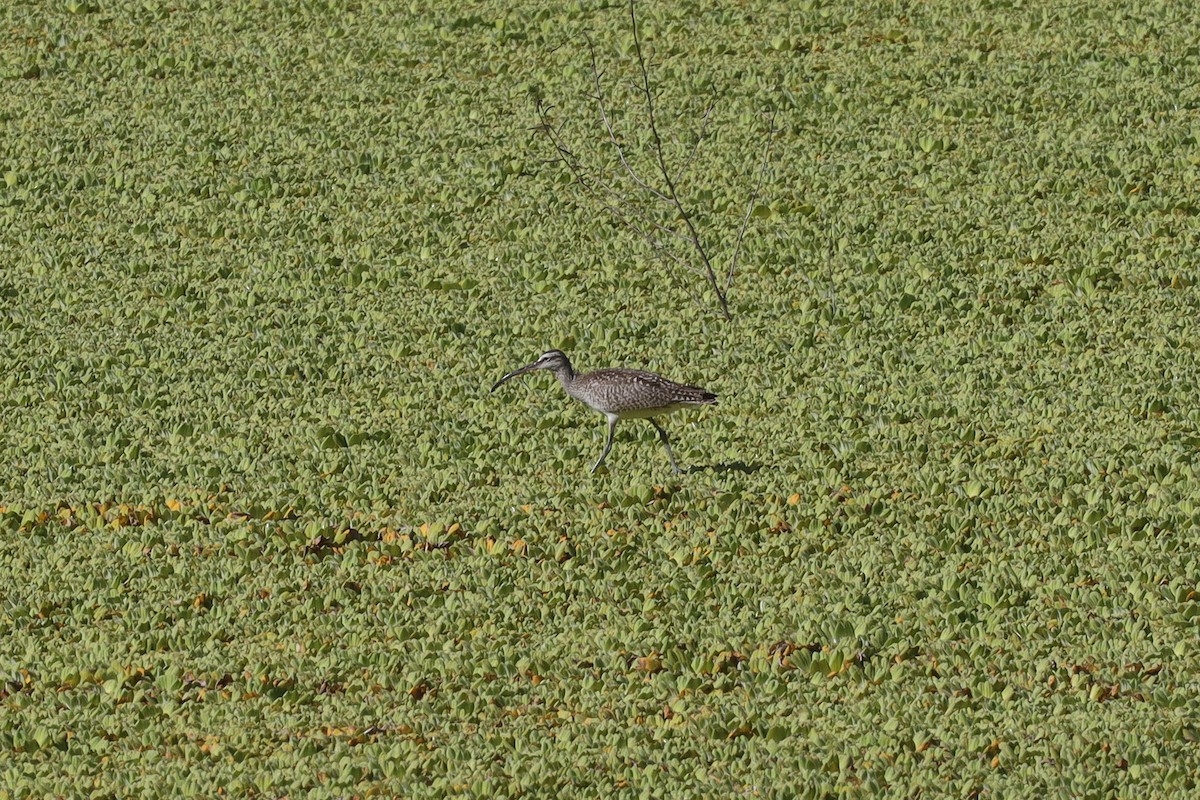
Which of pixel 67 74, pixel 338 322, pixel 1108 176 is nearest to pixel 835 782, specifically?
pixel 338 322

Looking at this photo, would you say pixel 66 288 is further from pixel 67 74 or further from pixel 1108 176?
pixel 1108 176

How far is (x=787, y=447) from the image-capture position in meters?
12.3

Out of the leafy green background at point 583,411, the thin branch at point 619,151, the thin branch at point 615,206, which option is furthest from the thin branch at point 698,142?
the thin branch at point 615,206

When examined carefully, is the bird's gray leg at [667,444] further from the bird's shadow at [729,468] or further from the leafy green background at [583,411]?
the leafy green background at [583,411]

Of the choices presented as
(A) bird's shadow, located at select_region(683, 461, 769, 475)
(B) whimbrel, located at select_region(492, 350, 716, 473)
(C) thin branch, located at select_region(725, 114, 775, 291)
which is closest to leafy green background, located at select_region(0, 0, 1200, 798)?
(A) bird's shadow, located at select_region(683, 461, 769, 475)

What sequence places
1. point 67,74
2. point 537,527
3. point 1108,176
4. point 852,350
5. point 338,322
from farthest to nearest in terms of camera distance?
point 67,74 → point 1108,176 → point 338,322 → point 852,350 → point 537,527

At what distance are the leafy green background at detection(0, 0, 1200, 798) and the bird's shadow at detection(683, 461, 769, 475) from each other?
42 mm

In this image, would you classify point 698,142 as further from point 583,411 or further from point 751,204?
point 583,411

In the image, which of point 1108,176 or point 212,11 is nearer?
point 1108,176

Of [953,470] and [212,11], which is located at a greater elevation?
[212,11]

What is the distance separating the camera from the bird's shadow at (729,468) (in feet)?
39.3

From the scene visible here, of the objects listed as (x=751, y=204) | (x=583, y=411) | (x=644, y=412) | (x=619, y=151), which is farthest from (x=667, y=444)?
(x=751, y=204)

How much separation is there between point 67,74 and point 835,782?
50.7ft

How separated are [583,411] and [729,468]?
174 cm
